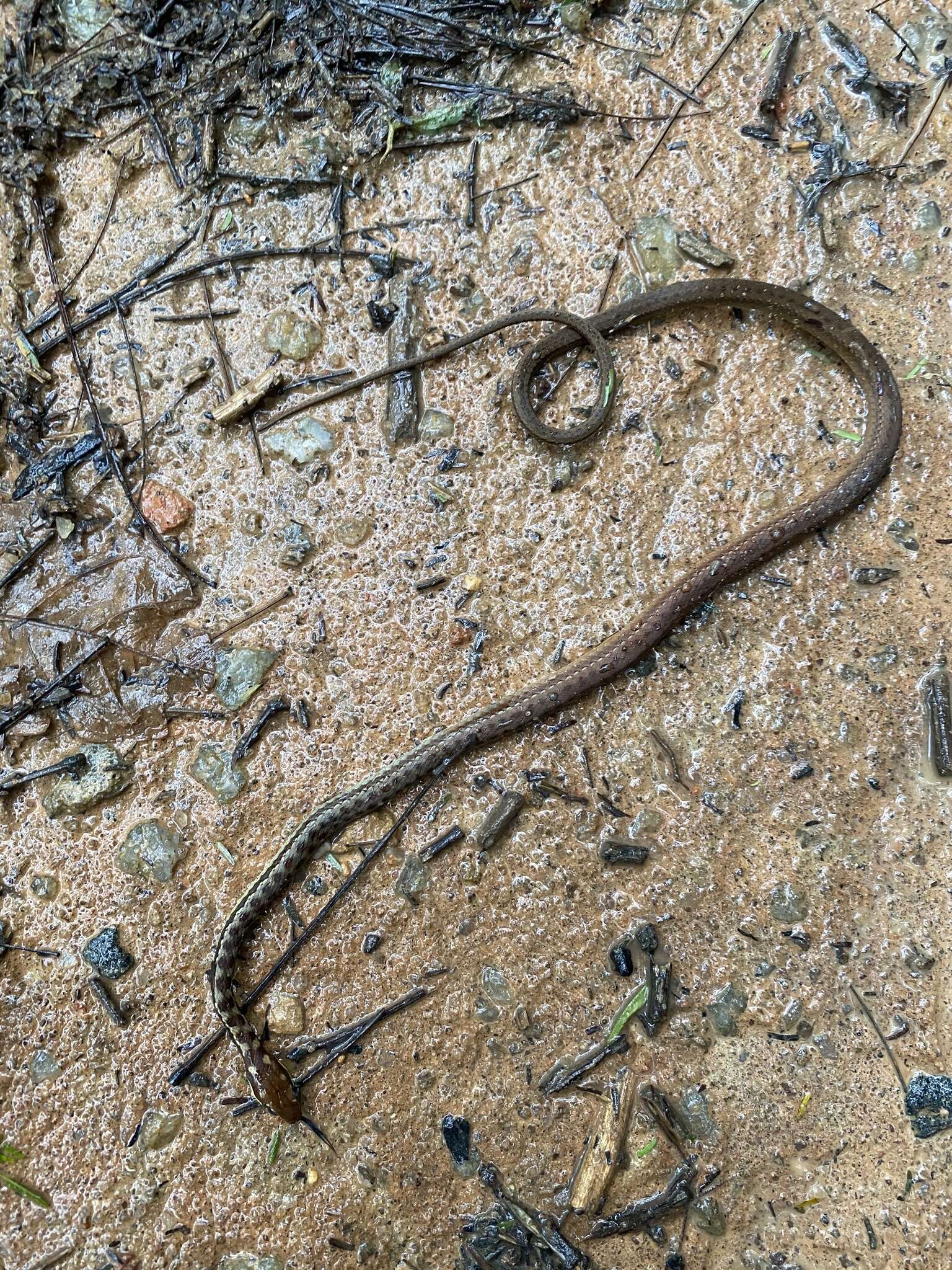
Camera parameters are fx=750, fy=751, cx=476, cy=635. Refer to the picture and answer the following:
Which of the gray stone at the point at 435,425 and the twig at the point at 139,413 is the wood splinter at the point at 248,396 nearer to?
the twig at the point at 139,413

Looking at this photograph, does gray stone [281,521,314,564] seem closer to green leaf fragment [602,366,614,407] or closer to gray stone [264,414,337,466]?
gray stone [264,414,337,466]

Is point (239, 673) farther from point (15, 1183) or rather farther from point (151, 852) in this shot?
point (15, 1183)

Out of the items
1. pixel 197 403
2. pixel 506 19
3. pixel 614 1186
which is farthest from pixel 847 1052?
pixel 506 19

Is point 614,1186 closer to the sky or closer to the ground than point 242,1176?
closer to the ground

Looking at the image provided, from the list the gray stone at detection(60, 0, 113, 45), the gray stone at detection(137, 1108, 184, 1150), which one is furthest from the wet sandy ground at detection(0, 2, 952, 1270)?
the gray stone at detection(60, 0, 113, 45)

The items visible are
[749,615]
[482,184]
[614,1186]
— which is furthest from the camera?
[482,184]

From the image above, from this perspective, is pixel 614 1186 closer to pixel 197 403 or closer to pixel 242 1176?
pixel 242 1176
